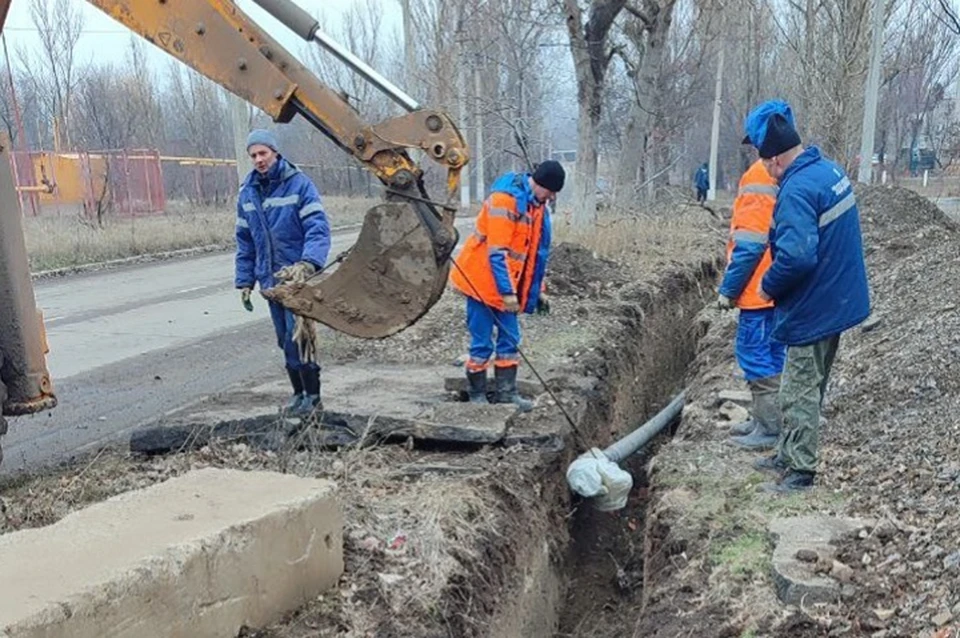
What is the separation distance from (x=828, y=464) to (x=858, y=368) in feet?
6.88

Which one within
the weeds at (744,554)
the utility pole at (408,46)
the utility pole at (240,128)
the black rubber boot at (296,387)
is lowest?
the weeds at (744,554)

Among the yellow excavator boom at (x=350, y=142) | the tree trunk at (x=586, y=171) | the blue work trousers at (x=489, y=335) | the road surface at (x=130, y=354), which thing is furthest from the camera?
the tree trunk at (x=586, y=171)

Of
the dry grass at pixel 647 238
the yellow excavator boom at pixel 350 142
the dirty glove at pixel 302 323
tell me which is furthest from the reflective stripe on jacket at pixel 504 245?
the dry grass at pixel 647 238

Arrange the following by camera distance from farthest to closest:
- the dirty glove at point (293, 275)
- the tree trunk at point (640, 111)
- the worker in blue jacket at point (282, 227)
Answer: the tree trunk at point (640, 111) → the worker in blue jacket at point (282, 227) → the dirty glove at point (293, 275)

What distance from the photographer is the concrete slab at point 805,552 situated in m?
3.65

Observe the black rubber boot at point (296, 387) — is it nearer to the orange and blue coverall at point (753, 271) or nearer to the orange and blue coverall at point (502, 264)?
the orange and blue coverall at point (502, 264)

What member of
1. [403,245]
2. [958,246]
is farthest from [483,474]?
[958,246]

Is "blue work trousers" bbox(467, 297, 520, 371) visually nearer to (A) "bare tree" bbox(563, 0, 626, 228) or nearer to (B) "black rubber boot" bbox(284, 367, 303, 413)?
(B) "black rubber boot" bbox(284, 367, 303, 413)

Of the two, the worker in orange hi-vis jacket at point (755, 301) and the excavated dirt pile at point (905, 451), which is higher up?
the worker in orange hi-vis jacket at point (755, 301)

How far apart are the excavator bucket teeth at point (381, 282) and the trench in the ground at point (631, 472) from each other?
2.26 m

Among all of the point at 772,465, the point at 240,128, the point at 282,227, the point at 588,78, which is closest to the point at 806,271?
the point at 772,465

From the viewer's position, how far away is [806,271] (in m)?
4.51

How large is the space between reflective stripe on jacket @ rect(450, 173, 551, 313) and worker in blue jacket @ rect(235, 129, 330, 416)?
3.32 ft

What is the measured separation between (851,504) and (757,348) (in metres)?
1.33
